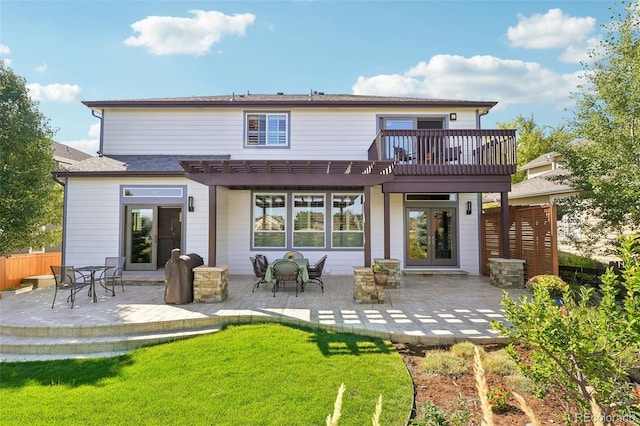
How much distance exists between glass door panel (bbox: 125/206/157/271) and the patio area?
1.27 meters

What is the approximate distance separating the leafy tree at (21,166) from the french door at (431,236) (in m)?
10.6

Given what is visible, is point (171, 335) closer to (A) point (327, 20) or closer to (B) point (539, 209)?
(B) point (539, 209)

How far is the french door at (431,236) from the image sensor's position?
11.1m

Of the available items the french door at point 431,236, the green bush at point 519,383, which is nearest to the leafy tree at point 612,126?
the french door at point 431,236

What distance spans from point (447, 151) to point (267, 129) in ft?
19.3

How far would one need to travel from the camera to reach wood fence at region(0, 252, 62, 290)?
932cm

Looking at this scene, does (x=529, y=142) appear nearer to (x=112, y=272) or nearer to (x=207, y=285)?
(x=207, y=285)

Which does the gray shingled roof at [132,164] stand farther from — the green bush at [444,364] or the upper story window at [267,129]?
the green bush at [444,364]

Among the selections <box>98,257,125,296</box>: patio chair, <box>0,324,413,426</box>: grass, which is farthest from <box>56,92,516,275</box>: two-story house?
<box>0,324,413,426</box>: grass

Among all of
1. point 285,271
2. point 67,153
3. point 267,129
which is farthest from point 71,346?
point 67,153

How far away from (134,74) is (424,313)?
40.2 ft

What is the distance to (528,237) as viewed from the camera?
9.15 m

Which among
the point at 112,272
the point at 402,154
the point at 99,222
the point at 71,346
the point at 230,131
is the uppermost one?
the point at 230,131

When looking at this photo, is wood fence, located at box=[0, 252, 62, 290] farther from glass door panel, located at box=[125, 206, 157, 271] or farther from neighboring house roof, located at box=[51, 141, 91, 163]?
neighboring house roof, located at box=[51, 141, 91, 163]
